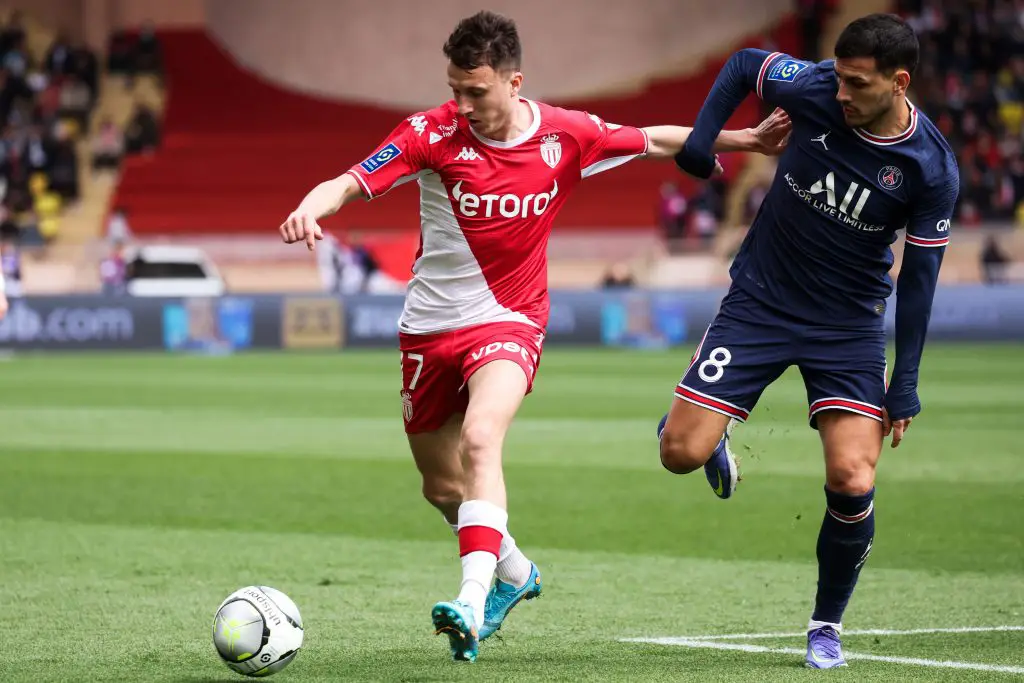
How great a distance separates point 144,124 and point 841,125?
114ft

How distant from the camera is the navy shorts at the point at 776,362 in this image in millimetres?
6117

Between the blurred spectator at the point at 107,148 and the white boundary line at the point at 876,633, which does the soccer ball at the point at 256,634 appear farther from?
the blurred spectator at the point at 107,148

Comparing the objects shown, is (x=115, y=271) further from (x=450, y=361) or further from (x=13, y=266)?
(x=450, y=361)

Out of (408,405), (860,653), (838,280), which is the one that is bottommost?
(860,653)

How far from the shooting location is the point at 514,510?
1030cm

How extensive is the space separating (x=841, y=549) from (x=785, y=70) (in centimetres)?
187

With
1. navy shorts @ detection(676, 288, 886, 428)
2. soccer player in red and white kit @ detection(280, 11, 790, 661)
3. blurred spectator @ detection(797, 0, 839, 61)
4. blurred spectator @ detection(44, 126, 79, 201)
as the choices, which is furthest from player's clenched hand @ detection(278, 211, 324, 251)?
blurred spectator @ detection(797, 0, 839, 61)

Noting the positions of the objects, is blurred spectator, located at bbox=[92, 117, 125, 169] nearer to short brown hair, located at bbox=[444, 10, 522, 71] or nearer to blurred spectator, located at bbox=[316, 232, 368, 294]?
blurred spectator, located at bbox=[316, 232, 368, 294]

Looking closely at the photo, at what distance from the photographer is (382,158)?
19.9 ft

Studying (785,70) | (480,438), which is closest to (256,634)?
(480,438)

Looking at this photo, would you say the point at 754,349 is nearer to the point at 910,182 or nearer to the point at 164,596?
the point at 910,182

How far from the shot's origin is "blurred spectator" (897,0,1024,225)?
31.5 metres

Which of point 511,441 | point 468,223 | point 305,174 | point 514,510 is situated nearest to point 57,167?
point 305,174

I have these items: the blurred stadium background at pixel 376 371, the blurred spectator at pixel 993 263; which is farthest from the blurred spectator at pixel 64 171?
the blurred spectator at pixel 993 263
